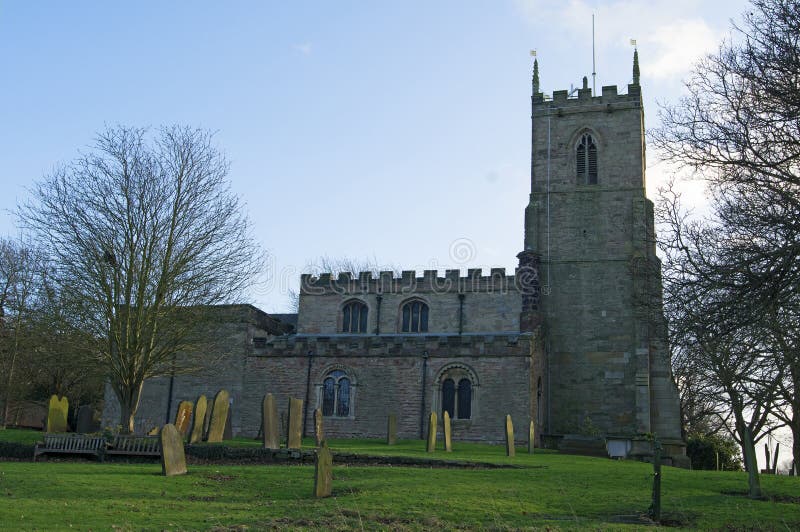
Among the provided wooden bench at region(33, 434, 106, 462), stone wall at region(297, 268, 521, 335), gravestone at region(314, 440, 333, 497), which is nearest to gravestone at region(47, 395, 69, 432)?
wooden bench at region(33, 434, 106, 462)

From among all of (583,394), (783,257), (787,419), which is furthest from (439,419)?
(783,257)

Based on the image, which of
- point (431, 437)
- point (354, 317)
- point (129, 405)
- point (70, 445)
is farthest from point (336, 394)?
point (70, 445)

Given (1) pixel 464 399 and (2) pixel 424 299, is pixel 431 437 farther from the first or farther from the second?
(2) pixel 424 299

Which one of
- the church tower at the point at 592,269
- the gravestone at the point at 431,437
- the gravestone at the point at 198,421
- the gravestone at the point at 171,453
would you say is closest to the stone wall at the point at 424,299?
the church tower at the point at 592,269

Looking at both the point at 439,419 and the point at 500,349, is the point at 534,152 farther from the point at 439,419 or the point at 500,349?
the point at 439,419

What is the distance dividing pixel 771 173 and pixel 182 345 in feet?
61.5

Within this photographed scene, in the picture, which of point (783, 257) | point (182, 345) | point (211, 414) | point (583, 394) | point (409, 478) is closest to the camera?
point (783, 257)

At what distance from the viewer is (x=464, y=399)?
2931 cm

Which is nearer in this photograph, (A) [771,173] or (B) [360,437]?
(A) [771,173]

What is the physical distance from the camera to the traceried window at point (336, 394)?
30328mm

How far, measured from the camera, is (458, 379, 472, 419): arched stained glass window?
29.1 metres

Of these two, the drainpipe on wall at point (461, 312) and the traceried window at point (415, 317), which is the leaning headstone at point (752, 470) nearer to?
the drainpipe on wall at point (461, 312)

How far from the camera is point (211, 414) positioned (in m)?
23.3

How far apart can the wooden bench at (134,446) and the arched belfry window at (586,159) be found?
2229 cm
